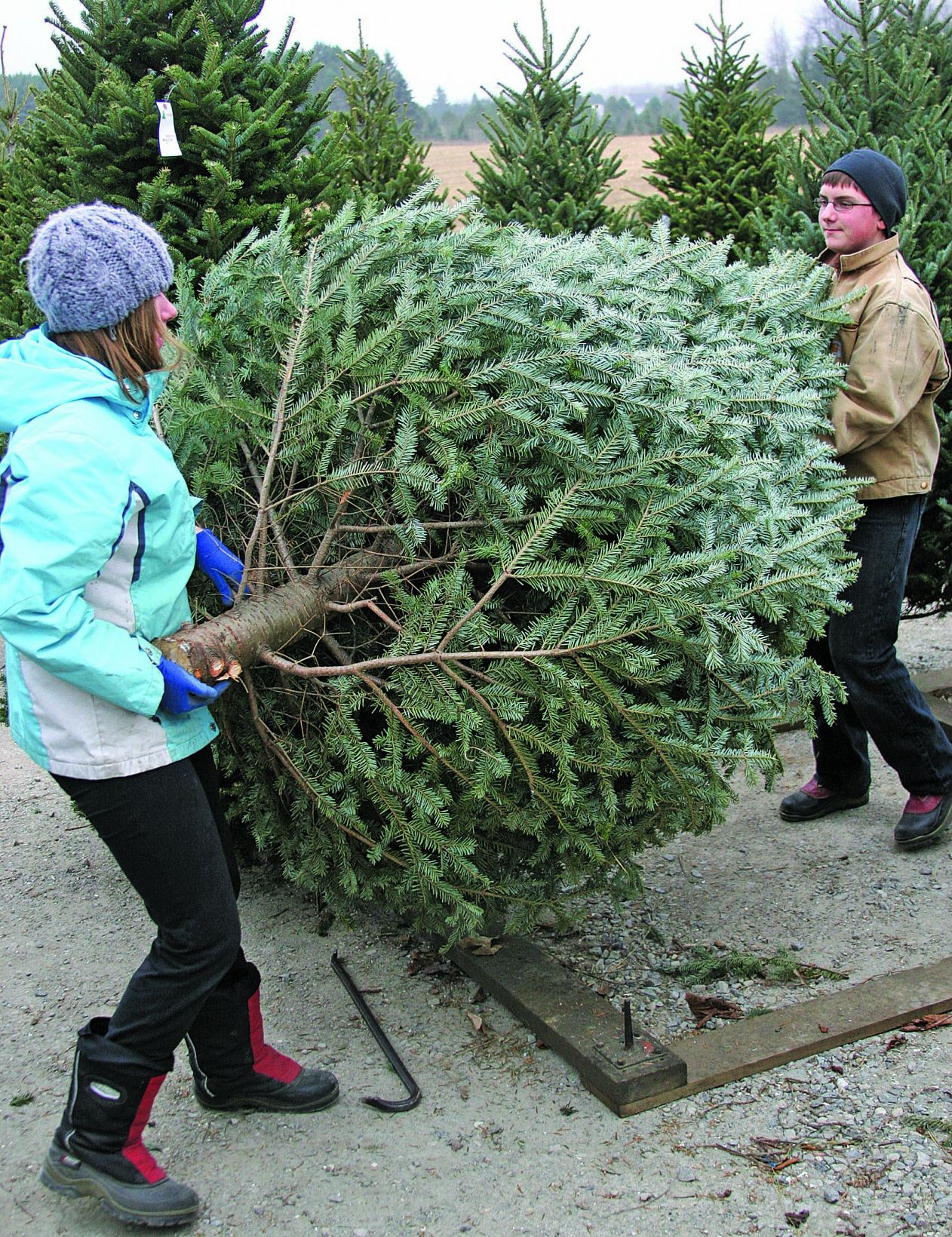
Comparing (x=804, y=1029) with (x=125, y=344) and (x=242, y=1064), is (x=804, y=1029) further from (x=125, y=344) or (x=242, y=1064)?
(x=125, y=344)

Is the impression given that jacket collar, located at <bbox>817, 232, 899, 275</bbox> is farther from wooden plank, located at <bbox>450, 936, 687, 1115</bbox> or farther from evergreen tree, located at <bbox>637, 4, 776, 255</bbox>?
evergreen tree, located at <bbox>637, 4, 776, 255</bbox>

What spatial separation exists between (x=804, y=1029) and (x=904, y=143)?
3472mm

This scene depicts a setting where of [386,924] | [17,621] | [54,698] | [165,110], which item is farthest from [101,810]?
[165,110]

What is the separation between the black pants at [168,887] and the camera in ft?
7.59

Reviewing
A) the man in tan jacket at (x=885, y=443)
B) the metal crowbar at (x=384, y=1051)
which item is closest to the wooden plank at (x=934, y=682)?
the man in tan jacket at (x=885, y=443)

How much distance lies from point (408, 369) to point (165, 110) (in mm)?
1922

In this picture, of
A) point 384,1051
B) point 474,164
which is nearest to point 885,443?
point 384,1051

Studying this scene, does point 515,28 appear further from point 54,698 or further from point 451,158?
point 451,158

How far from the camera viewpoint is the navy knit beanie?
12.3 ft

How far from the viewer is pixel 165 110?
4008 millimetres

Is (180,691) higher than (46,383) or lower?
lower

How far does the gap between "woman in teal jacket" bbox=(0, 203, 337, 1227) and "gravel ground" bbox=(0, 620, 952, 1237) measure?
1.04ft

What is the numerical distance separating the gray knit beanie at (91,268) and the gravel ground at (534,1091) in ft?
6.18

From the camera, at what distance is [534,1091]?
284cm
